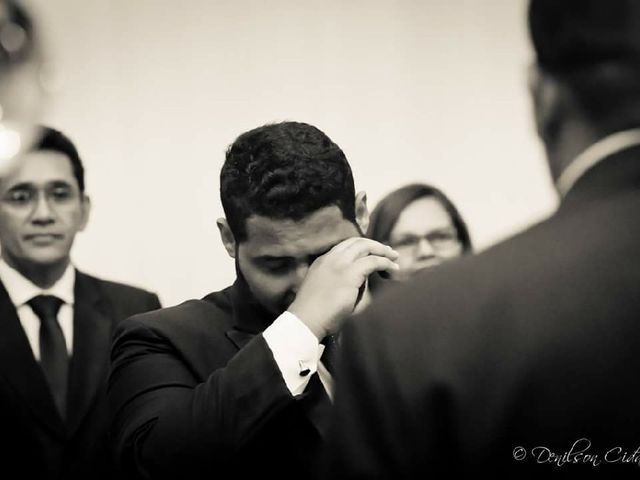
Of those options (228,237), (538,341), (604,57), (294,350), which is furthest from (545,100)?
(228,237)

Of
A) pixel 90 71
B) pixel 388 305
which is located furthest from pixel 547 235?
pixel 90 71

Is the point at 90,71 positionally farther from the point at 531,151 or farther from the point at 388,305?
the point at 388,305

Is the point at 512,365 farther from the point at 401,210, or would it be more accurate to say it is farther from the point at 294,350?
the point at 401,210

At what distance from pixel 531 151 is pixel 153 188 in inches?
32.5

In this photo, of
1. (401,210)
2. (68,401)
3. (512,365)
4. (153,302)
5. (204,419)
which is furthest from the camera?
(401,210)

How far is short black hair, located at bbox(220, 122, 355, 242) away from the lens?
4.48ft

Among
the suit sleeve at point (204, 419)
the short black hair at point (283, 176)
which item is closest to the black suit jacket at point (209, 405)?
the suit sleeve at point (204, 419)

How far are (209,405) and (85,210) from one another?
33.8 inches

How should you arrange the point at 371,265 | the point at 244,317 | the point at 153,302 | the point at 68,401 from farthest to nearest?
the point at 153,302 < the point at 68,401 < the point at 244,317 < the point at 371,265

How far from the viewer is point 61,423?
1.74 m

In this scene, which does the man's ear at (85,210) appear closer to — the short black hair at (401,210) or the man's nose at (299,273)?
the short black hair at (401,210)

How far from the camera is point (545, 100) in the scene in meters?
0.71

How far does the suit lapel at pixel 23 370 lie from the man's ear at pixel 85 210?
20 centimetres

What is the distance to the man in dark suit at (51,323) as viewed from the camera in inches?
67.8
